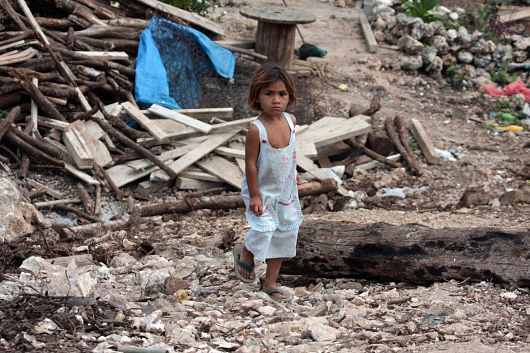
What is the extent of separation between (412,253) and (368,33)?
33.5 feet

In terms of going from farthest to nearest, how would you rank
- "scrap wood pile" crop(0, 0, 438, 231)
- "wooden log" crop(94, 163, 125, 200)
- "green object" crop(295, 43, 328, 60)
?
"green object" crop(295, 43, 328, 60) < "scrap wood pile" crop(0, 0, 438, 231) < "wooden log" crop(94, 163, 125, 200)

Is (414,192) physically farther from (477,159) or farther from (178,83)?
(178,83)

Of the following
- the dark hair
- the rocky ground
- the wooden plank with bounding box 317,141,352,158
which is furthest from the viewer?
the wooden plank with bounding box 317,141,352,158

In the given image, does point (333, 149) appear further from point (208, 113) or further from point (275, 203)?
point (275, 203)

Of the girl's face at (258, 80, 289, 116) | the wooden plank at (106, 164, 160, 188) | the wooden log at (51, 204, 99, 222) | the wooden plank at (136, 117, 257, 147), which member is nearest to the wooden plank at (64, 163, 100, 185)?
the wooden plank at (106, 164, 160, 188)

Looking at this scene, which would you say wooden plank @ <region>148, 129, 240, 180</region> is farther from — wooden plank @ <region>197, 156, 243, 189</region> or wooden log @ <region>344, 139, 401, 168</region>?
wooden log @ <region>344, 139, 401, 168</region>

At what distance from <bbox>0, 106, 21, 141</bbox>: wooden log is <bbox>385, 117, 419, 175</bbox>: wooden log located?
536cm

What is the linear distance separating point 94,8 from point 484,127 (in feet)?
23.4

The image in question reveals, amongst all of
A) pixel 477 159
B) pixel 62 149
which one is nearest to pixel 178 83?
pixel 62 149

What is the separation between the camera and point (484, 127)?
1038 cm

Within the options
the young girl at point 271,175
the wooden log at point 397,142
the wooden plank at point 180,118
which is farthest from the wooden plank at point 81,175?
the wooden log at point 397,142

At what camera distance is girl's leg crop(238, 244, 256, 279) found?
13.9 ft

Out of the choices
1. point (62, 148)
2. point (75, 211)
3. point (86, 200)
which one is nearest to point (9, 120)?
point (62, 148)

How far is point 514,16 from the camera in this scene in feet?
47.3
